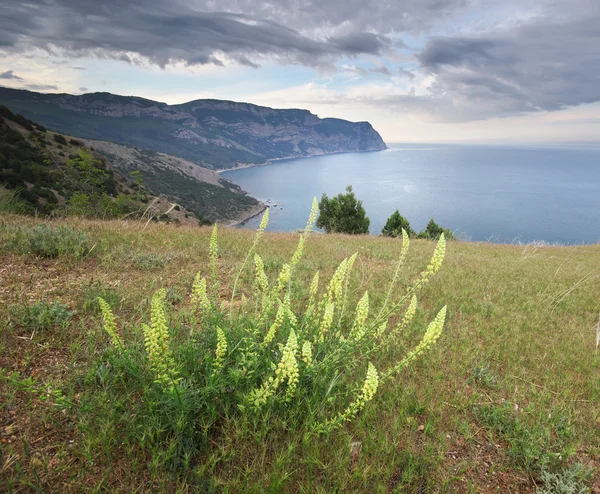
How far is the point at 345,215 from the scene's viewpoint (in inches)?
1607

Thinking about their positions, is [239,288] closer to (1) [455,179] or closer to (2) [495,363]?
(2) [495,363]

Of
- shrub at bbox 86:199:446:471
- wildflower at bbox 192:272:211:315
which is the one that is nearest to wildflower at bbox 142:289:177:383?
shrub at bbox 86:199:446:471

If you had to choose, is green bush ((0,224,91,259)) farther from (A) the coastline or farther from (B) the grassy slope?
(A) the coastline

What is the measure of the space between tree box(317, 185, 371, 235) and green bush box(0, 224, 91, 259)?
33586mm

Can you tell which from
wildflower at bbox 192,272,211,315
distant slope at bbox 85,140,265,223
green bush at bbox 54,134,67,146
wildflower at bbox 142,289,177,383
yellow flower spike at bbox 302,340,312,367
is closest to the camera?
wildflower at bbox 142,289,177,383

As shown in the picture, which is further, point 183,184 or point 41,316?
point 183,184

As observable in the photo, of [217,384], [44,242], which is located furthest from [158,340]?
[44,242]

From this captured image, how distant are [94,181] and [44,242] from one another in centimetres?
3664

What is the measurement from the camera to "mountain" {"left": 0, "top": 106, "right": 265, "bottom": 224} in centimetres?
3108

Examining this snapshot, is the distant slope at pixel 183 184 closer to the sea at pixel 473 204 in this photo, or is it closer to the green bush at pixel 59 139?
the sea at pixel 473 204

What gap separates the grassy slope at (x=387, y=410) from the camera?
232 cm

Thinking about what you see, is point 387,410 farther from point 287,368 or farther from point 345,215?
point 345,215

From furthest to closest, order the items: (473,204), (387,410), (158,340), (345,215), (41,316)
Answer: (473,204) → (345,215) → (41,316) → (387,410) → (158,340)

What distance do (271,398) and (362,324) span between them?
3.62ft
